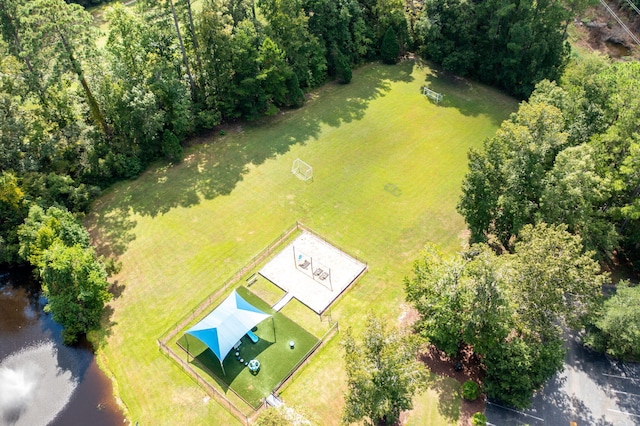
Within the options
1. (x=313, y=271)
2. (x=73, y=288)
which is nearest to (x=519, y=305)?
(x=313, y=271)

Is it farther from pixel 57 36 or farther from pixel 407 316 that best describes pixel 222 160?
pixel 407 316

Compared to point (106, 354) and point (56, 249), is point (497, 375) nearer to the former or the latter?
point (106, 354)

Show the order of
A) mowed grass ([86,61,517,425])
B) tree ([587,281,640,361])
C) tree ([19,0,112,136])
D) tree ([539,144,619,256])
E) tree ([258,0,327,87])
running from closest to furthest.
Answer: tree ([587,281,640,361]), tree ([539,144,619,256]), mowed grass ([86,61,517,425]), tree ([19,0,112,136]), tree ([258,0,327,87])

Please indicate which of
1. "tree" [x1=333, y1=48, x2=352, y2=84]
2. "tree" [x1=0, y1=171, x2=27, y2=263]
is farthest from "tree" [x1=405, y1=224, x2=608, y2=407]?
"tree" [x1=333, y1=48, x2=352, y2=84]

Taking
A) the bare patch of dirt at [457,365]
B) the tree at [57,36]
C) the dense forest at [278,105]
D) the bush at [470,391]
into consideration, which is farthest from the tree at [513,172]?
the tree at [57,36]

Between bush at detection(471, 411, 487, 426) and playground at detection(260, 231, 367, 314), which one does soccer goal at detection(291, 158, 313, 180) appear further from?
bush at detection(471, 411, 487, 426)

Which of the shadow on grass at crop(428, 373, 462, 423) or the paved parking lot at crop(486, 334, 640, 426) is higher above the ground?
the paved parking lot at crop(486, 334, 640, 426)
